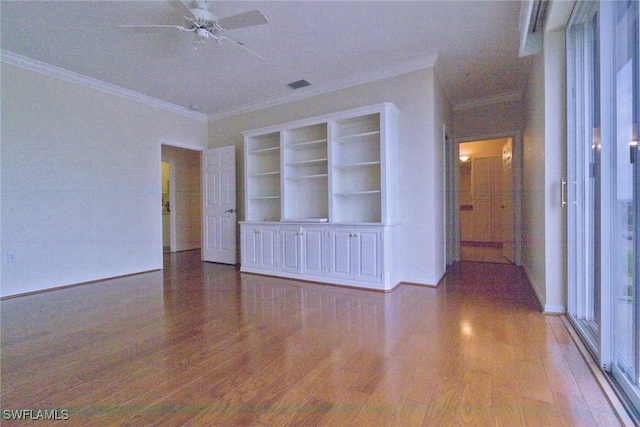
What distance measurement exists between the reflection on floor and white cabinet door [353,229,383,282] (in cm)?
300

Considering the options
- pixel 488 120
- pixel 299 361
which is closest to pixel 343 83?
pixel 488 120

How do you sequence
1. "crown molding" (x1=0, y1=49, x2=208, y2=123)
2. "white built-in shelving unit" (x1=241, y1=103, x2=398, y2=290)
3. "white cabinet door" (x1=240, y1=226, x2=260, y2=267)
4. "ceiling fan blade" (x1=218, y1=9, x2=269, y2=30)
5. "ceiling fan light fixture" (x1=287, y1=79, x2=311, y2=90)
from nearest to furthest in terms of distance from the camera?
"ceiling fan blade" (x1=218, y1=9, x2=269, y2=30)
"crown molding" (x1=0, y1=49, x2=208, y2=123)
"white built-in shelving unit" (x1=241, y1=103, x2=398, y2=290)
"ceiling fan light fixture" (x1=287, y1=79, x2=311, y2=90)
"white cabinet door" (x1=240, y1=226, x2=260, y2=267)

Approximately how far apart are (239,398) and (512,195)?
519 cm

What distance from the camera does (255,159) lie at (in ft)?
16.1

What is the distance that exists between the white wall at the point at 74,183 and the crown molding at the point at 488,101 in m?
5.13

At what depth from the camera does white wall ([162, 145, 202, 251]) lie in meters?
7.18

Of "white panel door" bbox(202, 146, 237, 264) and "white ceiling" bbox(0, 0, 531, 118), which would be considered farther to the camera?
"white panel door" bbox(202, 146, 237, 264)

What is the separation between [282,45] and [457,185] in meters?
3.76

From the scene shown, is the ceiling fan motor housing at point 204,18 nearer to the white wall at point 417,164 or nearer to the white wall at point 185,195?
the white wall at point 417,164

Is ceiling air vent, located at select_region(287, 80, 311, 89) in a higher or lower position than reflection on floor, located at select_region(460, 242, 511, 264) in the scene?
higher

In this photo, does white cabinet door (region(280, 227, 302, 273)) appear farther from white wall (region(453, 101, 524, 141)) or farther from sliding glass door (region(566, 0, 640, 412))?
white wall (region(453, 101, 524, 141))

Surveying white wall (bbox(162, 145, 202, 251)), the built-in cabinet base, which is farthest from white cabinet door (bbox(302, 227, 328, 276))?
white wall (bbox(162, 145, 202, 251))

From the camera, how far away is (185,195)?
24.6 ft

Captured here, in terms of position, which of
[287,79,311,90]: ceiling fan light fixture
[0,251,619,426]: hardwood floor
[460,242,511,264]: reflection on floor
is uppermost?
[287,79,311,90]: ceiling fan light fixture
